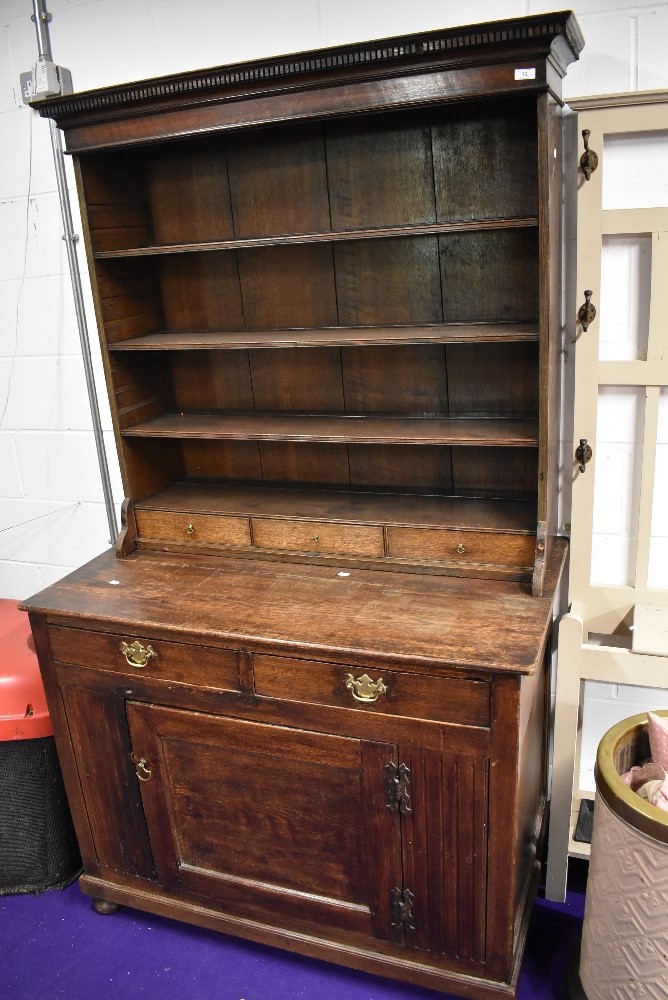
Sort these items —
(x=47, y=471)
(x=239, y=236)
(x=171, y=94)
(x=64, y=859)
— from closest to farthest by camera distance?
(x=171, y=94)
(x=239, y=236)
(x=64, y=859)
(x=47, y=471)

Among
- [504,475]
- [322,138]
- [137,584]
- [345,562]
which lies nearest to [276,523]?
[345,562]

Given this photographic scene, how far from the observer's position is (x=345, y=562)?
2.09 m

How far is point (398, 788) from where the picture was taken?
1804mm

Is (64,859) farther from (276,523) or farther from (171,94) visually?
(171,94)

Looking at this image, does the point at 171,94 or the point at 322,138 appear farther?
the point at 322,138

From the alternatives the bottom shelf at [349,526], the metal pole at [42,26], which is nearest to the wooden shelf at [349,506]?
the bottom shelf at [349,526]

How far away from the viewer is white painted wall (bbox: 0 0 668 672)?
73.4 inches

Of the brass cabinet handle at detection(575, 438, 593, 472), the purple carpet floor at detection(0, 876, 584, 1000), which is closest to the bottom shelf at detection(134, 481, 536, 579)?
the brass cabinet handle at detection(575, 438, 593, 472)

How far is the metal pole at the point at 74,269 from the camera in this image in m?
2.29

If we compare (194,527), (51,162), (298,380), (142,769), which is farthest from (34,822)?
(51,162)

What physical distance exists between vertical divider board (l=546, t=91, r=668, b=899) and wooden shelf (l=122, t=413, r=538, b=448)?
8.8 inches

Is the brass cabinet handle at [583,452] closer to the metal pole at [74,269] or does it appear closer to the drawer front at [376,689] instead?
the drawer front at [376,689]

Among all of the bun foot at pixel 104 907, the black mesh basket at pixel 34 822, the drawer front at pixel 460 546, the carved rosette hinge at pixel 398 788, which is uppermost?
the drawer front at pixel 460 546

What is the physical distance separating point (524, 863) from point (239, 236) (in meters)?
1.72
